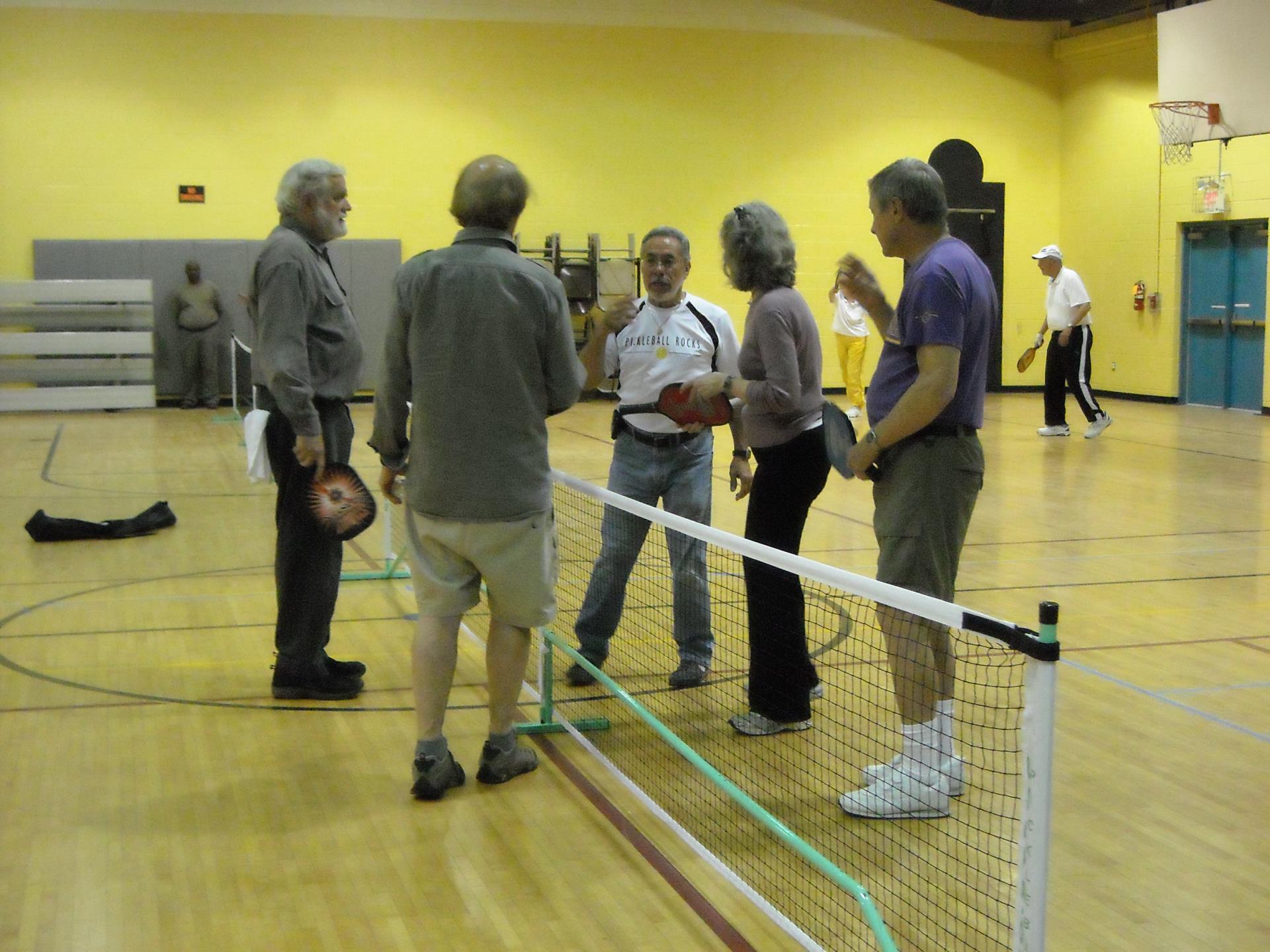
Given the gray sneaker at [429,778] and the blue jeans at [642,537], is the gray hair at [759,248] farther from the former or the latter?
the gray sneaker at [429,778]

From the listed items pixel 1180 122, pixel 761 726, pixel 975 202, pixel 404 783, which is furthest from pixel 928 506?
pixel 975 202

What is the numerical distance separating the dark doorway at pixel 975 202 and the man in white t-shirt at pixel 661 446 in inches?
573

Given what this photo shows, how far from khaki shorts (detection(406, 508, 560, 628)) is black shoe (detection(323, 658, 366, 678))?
3.82 ft

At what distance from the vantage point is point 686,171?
1750cm

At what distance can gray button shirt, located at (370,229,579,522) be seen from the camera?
329 centimetres

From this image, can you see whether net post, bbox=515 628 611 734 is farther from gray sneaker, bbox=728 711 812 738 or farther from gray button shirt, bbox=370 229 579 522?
gray button shirt, bbox=370 229 579 522

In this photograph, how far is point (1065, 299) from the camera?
1245 centimetres

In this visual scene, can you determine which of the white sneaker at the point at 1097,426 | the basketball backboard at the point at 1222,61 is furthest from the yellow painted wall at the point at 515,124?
the white sneaker at the point at 1097,426

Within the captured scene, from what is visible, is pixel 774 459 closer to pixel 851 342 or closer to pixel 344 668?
pixel 344 668

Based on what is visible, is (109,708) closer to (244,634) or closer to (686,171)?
(244,634)

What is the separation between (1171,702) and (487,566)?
243 cm

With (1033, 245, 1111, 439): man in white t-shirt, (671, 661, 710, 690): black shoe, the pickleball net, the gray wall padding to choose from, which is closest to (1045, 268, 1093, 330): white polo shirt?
(1033, 245, 1111, 439): man in white t-shirt

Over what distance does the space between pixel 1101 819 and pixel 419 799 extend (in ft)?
5.80

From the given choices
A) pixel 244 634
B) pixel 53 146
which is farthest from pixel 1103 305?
pixel 244 634
